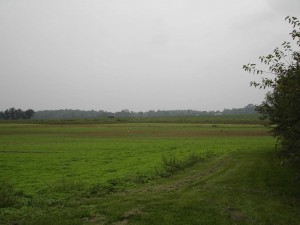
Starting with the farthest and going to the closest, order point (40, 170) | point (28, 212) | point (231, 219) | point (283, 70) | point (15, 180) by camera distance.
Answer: point (40, 170) → point (15, 180) → point (283, 70) → point (28, 212) → point (231, 219)

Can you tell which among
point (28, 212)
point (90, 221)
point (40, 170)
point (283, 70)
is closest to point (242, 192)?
point (283, 70)

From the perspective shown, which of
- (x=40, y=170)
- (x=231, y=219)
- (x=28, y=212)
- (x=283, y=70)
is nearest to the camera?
(x=231, y=219)

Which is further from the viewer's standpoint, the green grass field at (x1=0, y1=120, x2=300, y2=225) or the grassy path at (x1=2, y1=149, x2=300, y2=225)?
→ the green grass field at (x1=0, y1=120, x2=300, y2=225)

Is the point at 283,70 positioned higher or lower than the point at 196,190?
higher

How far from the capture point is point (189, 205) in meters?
13.7

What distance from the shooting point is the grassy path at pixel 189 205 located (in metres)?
12.2

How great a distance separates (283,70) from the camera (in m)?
15.1

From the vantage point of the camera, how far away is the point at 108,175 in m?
23.6

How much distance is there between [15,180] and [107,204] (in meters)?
10.5

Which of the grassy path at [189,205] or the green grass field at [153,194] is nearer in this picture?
the grassy path at [189,205]

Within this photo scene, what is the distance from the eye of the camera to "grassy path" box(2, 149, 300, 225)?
479 inches

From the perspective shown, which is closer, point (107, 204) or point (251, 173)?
point (107, 204)

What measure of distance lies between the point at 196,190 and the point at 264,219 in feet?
17.7

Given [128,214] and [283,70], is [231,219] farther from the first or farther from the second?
[283,70]
